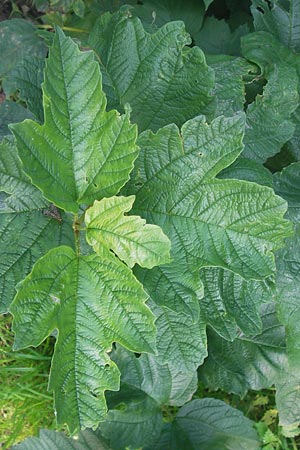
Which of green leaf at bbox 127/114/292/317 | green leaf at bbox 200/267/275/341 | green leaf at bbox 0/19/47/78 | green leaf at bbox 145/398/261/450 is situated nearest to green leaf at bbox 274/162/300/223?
green leaf at bbox 200/267/275/341

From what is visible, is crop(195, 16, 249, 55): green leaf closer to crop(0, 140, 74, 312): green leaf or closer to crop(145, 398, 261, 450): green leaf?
crop(0, 140, 74, 312): green leaf

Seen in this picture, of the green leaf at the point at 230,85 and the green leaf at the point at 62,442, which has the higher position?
the green leaf at the point at 230,85

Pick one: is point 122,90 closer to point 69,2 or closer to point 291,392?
point 69,2

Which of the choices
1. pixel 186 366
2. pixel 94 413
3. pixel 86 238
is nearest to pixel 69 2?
pixel 86 238

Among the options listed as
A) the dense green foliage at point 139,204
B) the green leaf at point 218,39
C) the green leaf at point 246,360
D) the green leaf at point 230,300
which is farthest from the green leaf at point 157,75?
the green leaf at point 246,360

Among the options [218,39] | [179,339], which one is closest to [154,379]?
[179,339]

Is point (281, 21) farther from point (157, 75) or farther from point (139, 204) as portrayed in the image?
point (139, 204)

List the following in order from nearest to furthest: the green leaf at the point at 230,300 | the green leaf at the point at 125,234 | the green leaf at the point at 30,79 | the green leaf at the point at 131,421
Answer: the green leaf at the point at 125,234 < the green leaf at the point at 230,300 < the green leaf at the point at 30,79 < the green leaf at the point at 131,421

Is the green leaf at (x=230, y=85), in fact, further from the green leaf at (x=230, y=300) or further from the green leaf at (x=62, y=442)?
the green leaf at (x=62, y=442)
